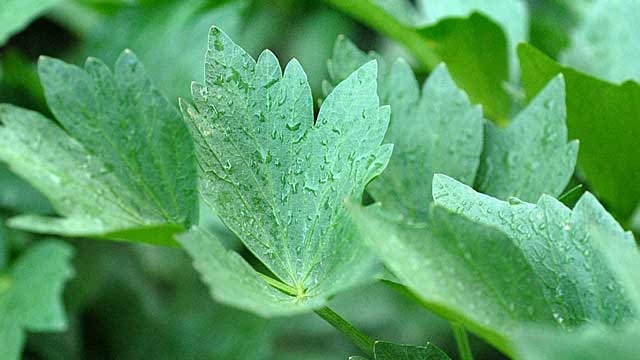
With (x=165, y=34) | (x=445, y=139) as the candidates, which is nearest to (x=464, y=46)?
(x=445, y=139)

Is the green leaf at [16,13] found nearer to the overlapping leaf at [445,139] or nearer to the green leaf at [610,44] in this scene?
the overlapping leaf at [445,139]

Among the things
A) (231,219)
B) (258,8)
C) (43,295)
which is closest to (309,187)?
(231,219)

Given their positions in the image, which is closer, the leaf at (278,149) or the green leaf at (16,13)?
the leaf at (278,149)

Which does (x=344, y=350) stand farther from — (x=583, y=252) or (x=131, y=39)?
(x=583, y=252)

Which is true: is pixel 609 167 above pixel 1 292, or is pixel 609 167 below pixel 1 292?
above

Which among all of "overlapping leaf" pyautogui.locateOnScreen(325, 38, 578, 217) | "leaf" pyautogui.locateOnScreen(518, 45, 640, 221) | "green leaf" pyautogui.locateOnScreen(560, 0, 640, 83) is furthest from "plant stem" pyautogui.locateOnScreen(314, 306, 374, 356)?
"green leaf" pyautogui.locateOnScreen(560, 0, 640, 83)

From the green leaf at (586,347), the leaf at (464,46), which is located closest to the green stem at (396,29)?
the leaf at (464,46)
